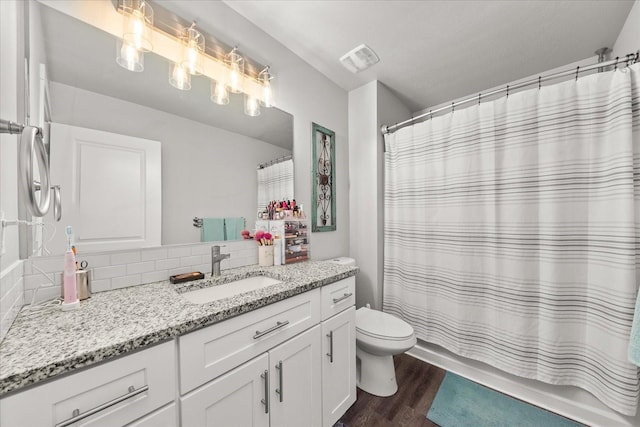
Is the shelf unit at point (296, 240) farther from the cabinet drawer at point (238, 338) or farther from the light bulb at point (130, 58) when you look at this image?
the light bulb at point (130, 58)

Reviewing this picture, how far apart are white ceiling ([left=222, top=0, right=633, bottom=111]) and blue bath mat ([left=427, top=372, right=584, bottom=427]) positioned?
7.84 feet

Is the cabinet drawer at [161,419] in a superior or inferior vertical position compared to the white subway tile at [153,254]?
inferior

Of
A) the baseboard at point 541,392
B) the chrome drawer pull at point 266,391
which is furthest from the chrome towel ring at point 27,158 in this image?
the baseboard at point 541,392

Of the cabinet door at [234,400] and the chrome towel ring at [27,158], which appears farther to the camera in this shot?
the cabinet door at [234,400]

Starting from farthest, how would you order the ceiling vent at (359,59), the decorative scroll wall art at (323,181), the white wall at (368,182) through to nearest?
the white wall at (368,182)
the decorative scroll wall art at (323,181)
the ceiling vent at (359,59)

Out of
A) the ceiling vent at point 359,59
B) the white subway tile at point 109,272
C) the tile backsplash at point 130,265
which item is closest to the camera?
the tile backsplash at point 130,265

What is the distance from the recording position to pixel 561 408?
1408 mm

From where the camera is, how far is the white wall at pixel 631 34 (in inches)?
52.2

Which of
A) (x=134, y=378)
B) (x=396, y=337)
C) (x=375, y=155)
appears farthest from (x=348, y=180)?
(x=134, y=378)

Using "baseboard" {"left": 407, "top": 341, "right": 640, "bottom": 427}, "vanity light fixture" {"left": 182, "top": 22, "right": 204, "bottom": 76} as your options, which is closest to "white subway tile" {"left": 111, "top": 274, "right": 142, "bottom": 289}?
"vanity light fixture" {"left": 182, "top": 22, "right": 204, "bottom": 76}

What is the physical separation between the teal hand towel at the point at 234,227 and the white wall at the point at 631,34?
8.10 feet

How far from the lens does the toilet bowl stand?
1.48 metres

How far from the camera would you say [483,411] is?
144cm

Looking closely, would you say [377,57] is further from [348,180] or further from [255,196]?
[255,196]
